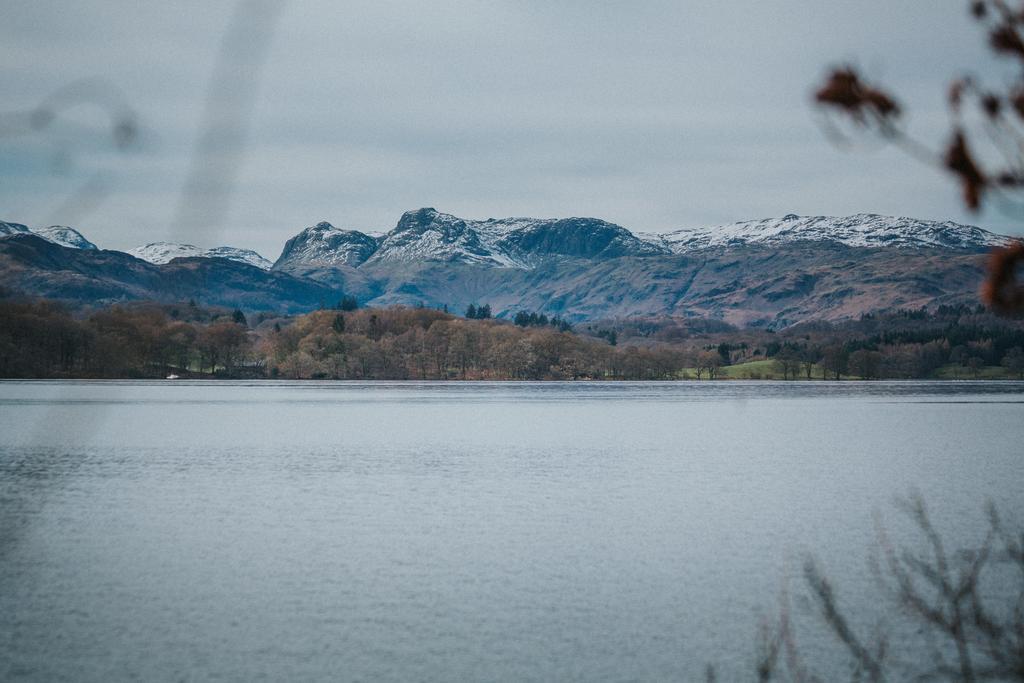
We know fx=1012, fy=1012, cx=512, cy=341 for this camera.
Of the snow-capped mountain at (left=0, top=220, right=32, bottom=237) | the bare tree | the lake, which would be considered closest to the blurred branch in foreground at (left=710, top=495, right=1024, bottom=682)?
the bare tree

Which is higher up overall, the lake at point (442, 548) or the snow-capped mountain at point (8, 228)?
the snow-capped mountain at point (8, 228)

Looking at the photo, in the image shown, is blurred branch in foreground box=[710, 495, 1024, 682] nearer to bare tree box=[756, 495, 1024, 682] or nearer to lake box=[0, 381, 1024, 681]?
bare tree box=[756, 495, 1024, 682]

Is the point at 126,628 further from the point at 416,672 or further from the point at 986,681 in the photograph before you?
the point at 986,681

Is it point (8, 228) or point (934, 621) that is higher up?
point (8, 228)

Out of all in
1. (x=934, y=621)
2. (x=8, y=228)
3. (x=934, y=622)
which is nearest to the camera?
(x=934, y=621)

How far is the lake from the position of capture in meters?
18.4

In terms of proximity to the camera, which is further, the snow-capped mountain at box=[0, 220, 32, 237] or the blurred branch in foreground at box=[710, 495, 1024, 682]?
the snow-capped mountain at box=[0, 220, 32, 237]

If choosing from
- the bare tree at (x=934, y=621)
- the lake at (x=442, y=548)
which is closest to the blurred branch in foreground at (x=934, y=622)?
the bare tree at (x=934, y=621)

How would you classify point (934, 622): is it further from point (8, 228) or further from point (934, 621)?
point (8, 228)

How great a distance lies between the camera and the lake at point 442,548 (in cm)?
1841

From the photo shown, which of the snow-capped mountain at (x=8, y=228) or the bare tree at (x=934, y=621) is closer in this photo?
the bare tree at (x=934, y=621)

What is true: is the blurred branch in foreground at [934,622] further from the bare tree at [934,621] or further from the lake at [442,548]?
the lake at [442,548]

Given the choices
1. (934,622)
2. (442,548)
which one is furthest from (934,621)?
(442,548)

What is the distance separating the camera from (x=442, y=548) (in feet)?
93.5
